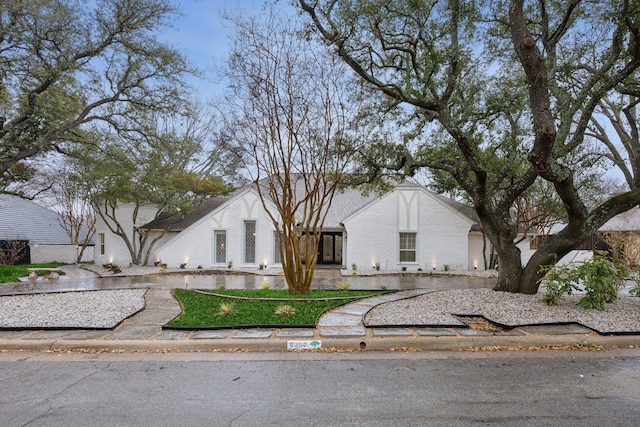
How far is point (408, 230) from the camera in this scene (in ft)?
54.5

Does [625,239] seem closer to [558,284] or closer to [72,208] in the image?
[558,284]

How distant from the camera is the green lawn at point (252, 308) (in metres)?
6.20

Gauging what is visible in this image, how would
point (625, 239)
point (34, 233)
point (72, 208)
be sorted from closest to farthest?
1. point (625, 239)
2. point (34, 233)
3. point (72, 208)

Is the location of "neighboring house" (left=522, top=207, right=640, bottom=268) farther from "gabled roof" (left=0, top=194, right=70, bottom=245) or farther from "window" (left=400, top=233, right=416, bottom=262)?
"gabled roof" (left=0, top=194, right=70, bottom=245)

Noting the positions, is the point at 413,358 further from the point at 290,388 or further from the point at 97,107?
the point at 97,107

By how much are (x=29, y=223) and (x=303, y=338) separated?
27883 millimetres

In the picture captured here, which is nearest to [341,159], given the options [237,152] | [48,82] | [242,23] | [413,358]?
[237,152]

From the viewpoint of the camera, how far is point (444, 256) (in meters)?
16.4

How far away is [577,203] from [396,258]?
9.44 m

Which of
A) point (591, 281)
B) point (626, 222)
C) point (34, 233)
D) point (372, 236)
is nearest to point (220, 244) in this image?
point (372, 236)

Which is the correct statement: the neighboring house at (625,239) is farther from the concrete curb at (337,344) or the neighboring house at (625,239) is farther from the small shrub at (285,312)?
the small shrub at (285,312)

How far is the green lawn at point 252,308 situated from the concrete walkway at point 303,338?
14.0 inches

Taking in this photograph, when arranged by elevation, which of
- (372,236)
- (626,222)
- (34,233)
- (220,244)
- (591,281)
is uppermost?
(626,222)

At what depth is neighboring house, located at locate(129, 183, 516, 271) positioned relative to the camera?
1647cm
